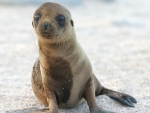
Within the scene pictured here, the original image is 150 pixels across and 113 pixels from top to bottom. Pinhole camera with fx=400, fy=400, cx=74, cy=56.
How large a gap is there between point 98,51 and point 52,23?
409cm

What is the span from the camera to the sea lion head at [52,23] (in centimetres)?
347

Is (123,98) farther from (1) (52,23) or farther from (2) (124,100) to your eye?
(1) (52,23)

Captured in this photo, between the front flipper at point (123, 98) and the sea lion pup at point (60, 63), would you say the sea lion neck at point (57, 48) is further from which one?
the front flipper at point (123, 98)

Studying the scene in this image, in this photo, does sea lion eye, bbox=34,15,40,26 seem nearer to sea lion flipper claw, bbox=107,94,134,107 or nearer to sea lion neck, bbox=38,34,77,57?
sea lion neck, bbox=38,34,77,57

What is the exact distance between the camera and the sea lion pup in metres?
3.56

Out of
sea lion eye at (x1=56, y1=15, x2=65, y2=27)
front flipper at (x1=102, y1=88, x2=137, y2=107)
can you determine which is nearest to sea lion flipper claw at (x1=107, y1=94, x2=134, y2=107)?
front flipper at (x1=102, y1=88, x2=137, y2=107)

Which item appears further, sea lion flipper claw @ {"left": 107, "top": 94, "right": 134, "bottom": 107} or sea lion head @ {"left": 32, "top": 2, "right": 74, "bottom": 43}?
sea lion flipper claw @ {"left": 107, "top": 94, "right": 134, "bottom": 107}

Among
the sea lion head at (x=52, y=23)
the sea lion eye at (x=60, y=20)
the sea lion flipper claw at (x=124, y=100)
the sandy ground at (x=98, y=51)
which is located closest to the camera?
the sea lion head at (x=52, y=23)

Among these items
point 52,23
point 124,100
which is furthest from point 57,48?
point 124,100

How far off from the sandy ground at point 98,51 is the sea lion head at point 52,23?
1.91 feet

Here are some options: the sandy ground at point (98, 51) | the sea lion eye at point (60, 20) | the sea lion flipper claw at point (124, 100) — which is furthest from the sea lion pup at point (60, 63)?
the sea lion flipper claw at point (124, 100)

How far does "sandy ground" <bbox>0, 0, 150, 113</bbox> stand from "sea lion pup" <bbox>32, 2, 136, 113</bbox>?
0.19m

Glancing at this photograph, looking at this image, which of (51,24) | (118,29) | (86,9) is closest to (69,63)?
(51,24)

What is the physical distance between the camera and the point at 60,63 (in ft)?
12.1
